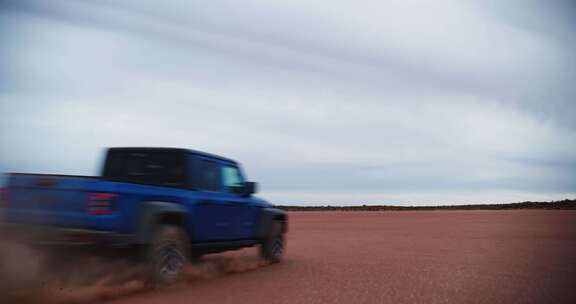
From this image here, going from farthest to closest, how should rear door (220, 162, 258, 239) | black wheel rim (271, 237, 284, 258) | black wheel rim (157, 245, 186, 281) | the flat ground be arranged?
1. black wheel rim (271, 237, 284, 258)
2. rear door (220, 162, 258, 239)
3. black wheel rim (157, 245, 186, 281)
4. the flat ground

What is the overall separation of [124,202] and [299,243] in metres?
10.3

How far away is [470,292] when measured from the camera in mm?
7852

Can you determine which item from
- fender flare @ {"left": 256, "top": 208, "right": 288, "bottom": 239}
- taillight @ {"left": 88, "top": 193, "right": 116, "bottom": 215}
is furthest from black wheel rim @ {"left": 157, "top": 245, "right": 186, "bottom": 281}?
fender flare @ {"left": 256, "top": 208, "right": 288, "bottom": 239}

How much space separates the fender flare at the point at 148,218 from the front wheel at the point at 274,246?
3.76 metres

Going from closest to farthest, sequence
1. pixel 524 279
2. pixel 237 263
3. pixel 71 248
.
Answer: pixel 71 248 < pixel 524 279 < pixel 237 263

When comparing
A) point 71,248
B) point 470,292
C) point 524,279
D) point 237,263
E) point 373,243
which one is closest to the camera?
point 71,248

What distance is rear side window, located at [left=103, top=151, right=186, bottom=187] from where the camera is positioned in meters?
9.06

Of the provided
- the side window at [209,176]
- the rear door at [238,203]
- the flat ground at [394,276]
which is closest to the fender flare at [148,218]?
the flat ground at [394,276]

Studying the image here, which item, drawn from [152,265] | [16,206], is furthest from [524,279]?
[16,206]

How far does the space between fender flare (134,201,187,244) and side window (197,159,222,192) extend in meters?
1.27

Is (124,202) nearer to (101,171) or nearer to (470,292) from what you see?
(101,171)

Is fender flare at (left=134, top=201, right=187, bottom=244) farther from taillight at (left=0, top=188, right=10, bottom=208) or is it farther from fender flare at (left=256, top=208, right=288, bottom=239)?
fender flare at (left=256, top=208, right=288, bottom=239)

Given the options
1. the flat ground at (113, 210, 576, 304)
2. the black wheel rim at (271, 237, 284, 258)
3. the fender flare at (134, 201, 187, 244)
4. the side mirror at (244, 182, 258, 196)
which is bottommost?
the flat ground at (113, 210, 576, 304)

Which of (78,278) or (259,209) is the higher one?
(259,209)
